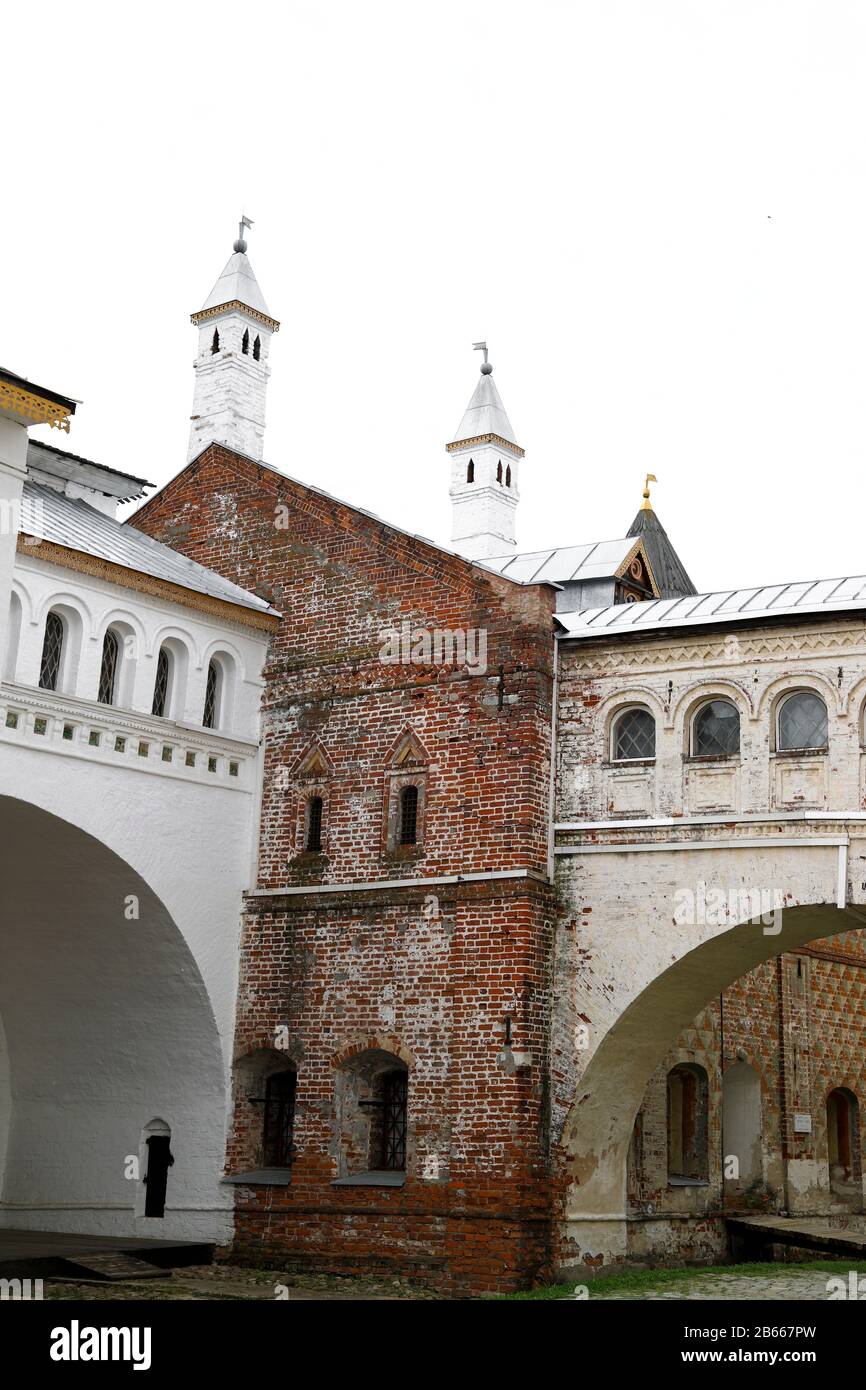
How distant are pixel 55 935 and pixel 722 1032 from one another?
27.6 ft

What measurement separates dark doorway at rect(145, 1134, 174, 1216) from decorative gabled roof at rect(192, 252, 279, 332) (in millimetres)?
10807

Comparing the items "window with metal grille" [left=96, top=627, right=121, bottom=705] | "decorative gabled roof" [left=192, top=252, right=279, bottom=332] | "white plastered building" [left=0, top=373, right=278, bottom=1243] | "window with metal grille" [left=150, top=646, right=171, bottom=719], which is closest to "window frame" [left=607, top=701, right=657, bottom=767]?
"white plastered building" [left=0, top=373, right=278, bottom=1243]

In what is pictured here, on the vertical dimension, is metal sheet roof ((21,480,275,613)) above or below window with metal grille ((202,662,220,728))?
above

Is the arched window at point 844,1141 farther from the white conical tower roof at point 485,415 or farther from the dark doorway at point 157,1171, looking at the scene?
the white conical tower roof at point 485,415

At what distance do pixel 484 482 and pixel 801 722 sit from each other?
11460 mm

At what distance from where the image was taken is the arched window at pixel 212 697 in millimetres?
19000

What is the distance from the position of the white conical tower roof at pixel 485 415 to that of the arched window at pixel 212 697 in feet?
30.4

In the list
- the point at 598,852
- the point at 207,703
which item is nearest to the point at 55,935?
the point at 207,703

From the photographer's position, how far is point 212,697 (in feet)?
62.8

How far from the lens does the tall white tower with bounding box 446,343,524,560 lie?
2661 cm

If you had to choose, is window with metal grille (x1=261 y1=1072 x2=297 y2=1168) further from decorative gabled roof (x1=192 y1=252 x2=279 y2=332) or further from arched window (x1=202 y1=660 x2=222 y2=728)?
decorative gabled roof (x1=192 y1=252 x2=279 y2=332)
